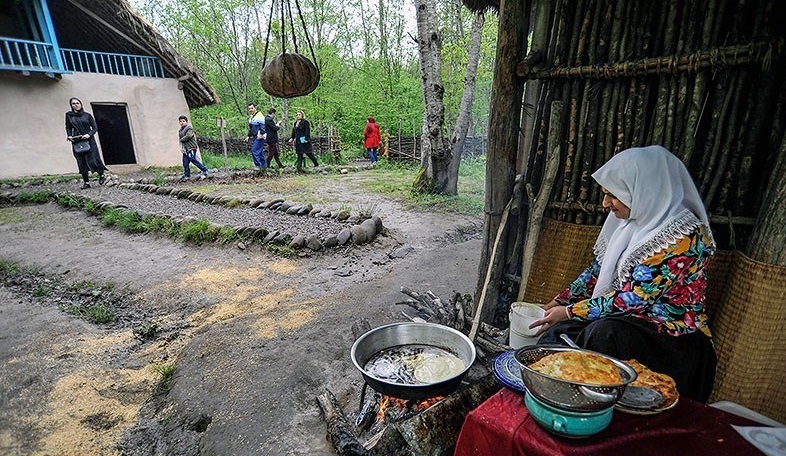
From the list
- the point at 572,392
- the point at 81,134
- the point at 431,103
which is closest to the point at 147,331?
the point at 572,392

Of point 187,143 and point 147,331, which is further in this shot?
point 187,143

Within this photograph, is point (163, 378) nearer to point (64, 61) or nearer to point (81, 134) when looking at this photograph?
point (81, 134)

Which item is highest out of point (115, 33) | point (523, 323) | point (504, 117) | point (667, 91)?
point (115, 33)

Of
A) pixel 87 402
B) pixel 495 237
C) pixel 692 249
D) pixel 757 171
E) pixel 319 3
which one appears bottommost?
pixel 87 402

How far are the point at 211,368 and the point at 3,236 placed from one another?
Result: 612 centimetres

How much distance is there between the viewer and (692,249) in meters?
1.71

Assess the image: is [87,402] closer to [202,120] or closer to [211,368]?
[211,368]

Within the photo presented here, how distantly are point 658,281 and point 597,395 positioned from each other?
946mm

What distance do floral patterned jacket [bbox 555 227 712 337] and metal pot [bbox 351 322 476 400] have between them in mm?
807

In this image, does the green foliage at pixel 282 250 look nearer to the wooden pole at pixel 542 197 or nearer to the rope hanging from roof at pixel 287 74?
the rope hanging from roof at pixel 287 74

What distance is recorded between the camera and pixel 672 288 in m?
1.76

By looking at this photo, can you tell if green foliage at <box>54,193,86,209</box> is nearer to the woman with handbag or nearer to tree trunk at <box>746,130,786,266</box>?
the woman with handbag

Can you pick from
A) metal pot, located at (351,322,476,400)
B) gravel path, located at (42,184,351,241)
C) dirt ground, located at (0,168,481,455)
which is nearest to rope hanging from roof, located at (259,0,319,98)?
gravel path, located at (42,184,351,241)

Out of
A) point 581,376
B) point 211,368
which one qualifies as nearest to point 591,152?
point 581,376
